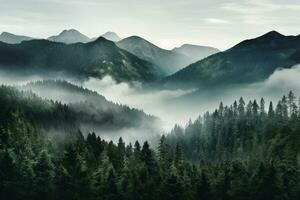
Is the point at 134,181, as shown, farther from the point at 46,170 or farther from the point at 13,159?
the point at 13,159

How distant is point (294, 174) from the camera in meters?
137

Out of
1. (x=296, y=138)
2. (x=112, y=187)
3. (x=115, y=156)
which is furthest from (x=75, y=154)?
(x=296, y=138)

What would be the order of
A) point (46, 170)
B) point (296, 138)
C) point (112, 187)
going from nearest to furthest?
point (112, 187) < point (46, 170) < point (296, 138)

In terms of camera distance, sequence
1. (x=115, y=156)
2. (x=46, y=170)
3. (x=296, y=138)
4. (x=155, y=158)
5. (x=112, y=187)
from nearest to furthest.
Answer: (x=112, y=187)
(x=46, y=170)
(x=155, y=158)
(x=115, y=156)
(x=296, y=138)

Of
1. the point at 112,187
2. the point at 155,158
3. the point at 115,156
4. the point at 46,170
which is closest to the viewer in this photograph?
the point at 112,187

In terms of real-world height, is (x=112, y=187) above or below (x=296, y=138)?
below

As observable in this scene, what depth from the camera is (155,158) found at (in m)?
152

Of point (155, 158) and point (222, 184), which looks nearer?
point (222, 184)

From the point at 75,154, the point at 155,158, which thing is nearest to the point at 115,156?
the point at 155,158

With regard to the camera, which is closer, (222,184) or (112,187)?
(112,187)

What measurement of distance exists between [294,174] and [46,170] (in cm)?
6219

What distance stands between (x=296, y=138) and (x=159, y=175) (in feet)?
262

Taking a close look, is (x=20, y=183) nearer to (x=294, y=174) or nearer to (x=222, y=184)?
(x=222, y=184)

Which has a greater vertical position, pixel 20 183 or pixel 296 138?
pixel 296 138
